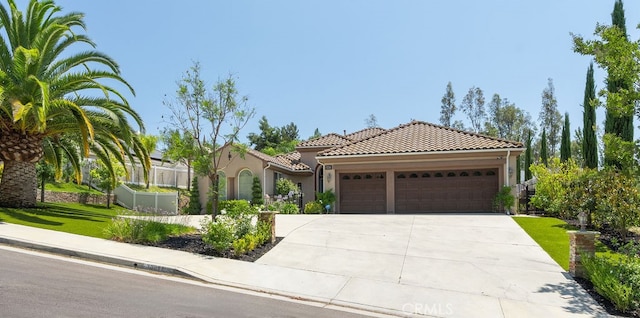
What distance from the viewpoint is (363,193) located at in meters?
22.4

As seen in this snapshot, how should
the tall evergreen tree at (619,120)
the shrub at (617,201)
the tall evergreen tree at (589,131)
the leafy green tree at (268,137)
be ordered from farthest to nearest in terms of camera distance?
the leafy green tree at (268,137) < the tall evergreen tree at (589,131) < the tall evergreen tree at (619,120) < the shrub at (617,201)

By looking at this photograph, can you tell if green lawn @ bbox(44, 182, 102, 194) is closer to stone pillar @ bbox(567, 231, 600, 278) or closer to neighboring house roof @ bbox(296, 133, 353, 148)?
neighboring house roof @ bbox(296, 133, 353, 148)

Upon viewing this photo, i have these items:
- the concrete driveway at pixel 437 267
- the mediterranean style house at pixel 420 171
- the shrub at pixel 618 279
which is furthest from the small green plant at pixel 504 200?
the shrub at pixel 618 279

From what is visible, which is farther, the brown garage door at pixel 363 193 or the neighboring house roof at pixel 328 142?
the neighboring house roof at pixel 328 142

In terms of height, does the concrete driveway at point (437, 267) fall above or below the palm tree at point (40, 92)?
below

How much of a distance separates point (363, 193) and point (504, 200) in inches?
266

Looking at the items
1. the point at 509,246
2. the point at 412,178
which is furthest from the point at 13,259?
the point at 412,178

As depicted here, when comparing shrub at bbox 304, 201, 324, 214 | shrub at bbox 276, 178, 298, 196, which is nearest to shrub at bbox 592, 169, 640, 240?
shrub at bbox 304, 201, 324, 214

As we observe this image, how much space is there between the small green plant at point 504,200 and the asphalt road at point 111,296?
565 inches

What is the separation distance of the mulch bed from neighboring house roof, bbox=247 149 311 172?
12.7m

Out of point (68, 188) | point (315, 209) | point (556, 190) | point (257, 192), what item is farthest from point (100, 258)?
point (68, 188)

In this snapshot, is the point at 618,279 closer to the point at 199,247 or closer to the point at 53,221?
the point at 199,247

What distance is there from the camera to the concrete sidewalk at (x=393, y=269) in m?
7.82

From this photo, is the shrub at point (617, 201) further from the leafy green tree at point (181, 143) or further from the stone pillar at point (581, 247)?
the leafy green tree at point (181, 143)
